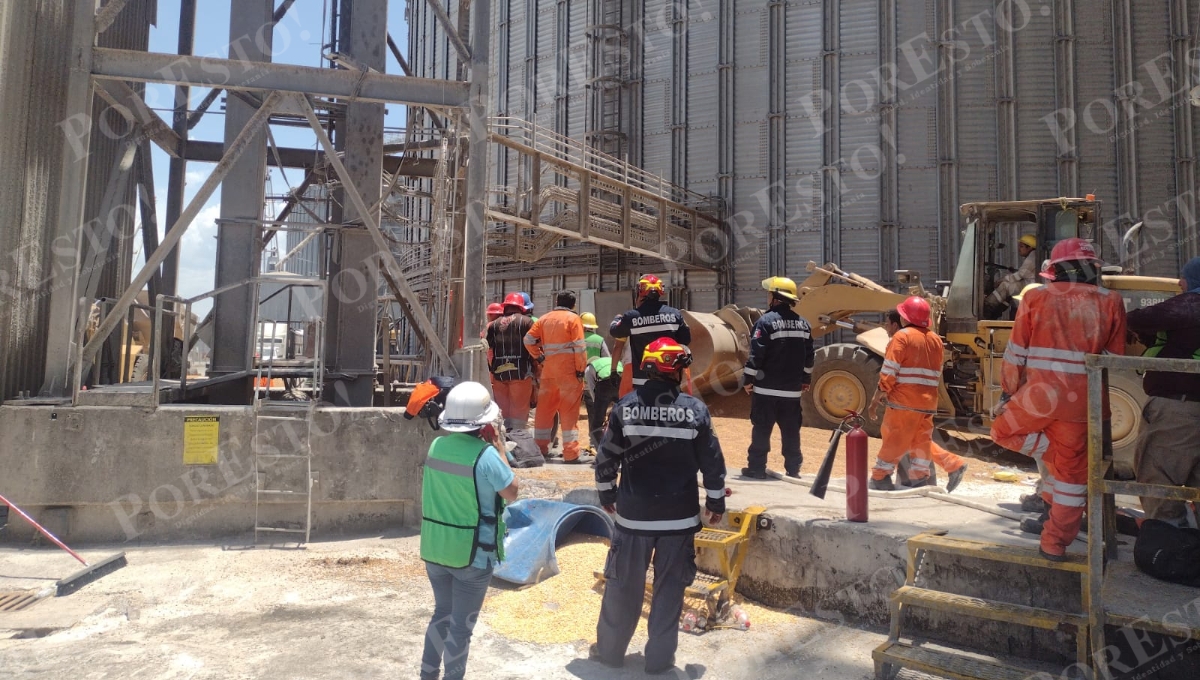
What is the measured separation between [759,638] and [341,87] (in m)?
6.77

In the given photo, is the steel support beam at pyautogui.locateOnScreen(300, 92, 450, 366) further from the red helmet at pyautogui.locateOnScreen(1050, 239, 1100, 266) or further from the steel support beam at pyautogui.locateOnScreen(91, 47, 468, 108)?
the red helmet at pyautogui.locateOnScreen(1050, 239, 1100, 266)

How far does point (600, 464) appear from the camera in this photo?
177 inches

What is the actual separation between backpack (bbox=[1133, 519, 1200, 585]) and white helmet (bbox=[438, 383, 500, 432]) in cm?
384

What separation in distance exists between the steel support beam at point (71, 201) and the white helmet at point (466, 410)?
566cm

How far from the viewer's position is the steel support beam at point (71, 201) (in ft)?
24.4

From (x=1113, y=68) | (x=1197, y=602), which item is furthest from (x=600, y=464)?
(x=1113, y=68)

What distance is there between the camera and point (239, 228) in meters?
10.6

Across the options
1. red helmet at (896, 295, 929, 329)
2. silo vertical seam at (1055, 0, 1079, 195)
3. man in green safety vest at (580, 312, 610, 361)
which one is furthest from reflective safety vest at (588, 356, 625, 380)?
silo vertical seam at (1055, 0, 1079, 195)

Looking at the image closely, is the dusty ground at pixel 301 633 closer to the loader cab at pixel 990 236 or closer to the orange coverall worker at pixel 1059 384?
the orange coverall worker at pixel 1059 384

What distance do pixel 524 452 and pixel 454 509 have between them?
4.62m

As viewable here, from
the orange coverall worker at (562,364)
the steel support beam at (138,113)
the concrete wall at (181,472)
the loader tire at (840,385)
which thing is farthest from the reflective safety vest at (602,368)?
the steel support beam at (138,113)

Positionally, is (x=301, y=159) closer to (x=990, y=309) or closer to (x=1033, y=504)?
(x=990, y=309)

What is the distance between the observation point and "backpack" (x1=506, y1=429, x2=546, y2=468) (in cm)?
834

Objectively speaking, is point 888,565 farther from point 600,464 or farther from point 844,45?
point 844,45
